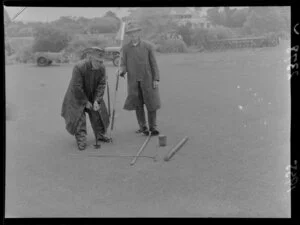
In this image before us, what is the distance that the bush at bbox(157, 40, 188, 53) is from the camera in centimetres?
726

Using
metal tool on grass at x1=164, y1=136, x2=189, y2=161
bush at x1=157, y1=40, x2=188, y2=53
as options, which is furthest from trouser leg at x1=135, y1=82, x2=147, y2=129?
bush at x1=157, y1=40, x2=188, y2=53

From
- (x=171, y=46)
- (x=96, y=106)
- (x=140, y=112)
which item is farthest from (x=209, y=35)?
(x=96, y=106)

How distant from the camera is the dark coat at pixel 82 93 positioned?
24.8 ft

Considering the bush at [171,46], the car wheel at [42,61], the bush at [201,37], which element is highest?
the bush at [201,37]

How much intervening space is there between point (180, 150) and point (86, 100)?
139 centimetres

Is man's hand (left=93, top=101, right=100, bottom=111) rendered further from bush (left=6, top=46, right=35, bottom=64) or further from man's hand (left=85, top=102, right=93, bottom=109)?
bush (left=6, top=46, right=35, bottom=64)

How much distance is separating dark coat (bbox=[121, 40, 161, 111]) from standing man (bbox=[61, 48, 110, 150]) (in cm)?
29

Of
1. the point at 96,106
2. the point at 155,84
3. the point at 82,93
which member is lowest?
the point at 96,106

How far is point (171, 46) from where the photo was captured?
7352 mm

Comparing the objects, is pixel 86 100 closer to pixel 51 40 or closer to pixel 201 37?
pixel 51 40

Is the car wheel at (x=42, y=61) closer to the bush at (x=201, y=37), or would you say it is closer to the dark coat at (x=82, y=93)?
the dark coat at (x=82, y=93)

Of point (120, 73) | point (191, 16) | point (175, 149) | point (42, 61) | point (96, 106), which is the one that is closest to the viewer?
point (191, 16)

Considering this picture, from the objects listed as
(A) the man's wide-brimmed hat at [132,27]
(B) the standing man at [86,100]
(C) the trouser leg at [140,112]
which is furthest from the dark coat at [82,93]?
(A) the man's wide-brimmed hat at [132,27]

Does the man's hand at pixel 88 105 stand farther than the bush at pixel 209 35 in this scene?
Yes
